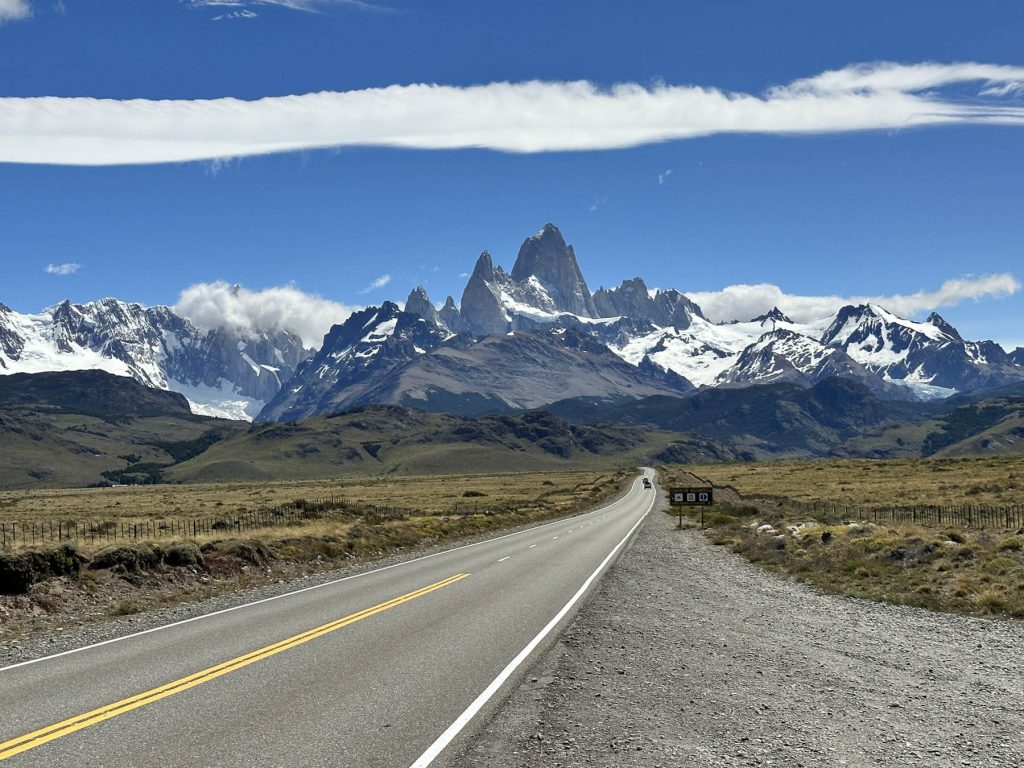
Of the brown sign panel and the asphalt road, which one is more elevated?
the brown sign panel

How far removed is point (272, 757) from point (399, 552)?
3174 centimetres

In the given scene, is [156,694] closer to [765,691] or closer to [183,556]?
[765,691]

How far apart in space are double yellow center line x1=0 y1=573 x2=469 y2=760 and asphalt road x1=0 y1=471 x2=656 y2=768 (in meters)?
0.03

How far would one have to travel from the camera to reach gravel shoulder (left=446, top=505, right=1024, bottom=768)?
375 inches

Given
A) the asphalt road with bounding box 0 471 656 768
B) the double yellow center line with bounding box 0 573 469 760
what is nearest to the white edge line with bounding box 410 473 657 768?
the asphalt road with bounding box 0 471 656 768

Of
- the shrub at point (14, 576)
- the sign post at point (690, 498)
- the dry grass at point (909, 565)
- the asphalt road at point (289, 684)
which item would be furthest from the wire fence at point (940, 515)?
the shrub at point (14, 576)

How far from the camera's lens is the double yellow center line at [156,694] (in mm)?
9719

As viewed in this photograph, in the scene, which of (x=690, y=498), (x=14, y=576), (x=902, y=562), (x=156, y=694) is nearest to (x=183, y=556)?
(x=14, y=576)

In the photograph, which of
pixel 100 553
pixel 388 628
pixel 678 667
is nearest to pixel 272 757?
pixel 678 667

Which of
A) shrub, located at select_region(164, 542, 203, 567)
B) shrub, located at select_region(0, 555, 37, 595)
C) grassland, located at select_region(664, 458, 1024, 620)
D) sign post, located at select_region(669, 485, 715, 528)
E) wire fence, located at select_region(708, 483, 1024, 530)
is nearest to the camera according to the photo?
grassland, located at select_region(664, 458, 1024, 620)

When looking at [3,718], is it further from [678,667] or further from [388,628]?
[678,667]

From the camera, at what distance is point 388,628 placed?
17500mm

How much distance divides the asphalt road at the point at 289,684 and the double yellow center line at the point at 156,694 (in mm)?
30

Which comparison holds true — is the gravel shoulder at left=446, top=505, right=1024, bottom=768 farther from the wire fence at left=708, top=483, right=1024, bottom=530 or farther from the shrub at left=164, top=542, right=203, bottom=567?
the wire fence at left=708, top=483, right=1024, bottom=530
